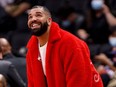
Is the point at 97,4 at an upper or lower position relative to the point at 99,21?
upper

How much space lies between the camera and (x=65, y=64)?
595cm

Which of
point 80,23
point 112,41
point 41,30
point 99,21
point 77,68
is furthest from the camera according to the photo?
point 80,23

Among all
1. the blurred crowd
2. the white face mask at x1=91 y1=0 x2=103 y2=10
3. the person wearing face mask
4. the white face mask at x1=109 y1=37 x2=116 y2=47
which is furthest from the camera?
the white face mask at x1=91 y1=0 x2=103 y2=10

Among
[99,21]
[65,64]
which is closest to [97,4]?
[99,21]

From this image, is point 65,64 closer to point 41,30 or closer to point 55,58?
point 55,58

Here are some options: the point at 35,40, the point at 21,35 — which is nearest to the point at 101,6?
the point at 21,35

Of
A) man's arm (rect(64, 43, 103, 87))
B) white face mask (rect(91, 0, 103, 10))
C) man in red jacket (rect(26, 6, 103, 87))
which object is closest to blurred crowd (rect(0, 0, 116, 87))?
white face mask (rect(91, 0, 103, 10))

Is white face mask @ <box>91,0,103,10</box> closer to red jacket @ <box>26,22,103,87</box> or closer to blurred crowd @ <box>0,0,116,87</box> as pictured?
blurred crowd @ <box>0,0,116,87</box>

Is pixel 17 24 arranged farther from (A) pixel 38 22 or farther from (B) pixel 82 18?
(A) pixel 38 22

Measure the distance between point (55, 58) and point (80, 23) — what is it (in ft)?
15.6

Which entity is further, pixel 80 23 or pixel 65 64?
pixel 80 23

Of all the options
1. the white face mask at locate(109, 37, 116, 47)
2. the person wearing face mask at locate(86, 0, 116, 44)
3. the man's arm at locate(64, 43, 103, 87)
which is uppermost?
the man's arm at locate(64, 43, 103, 87)

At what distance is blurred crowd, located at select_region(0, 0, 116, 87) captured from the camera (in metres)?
9.73

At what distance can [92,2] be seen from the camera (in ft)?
34.9
